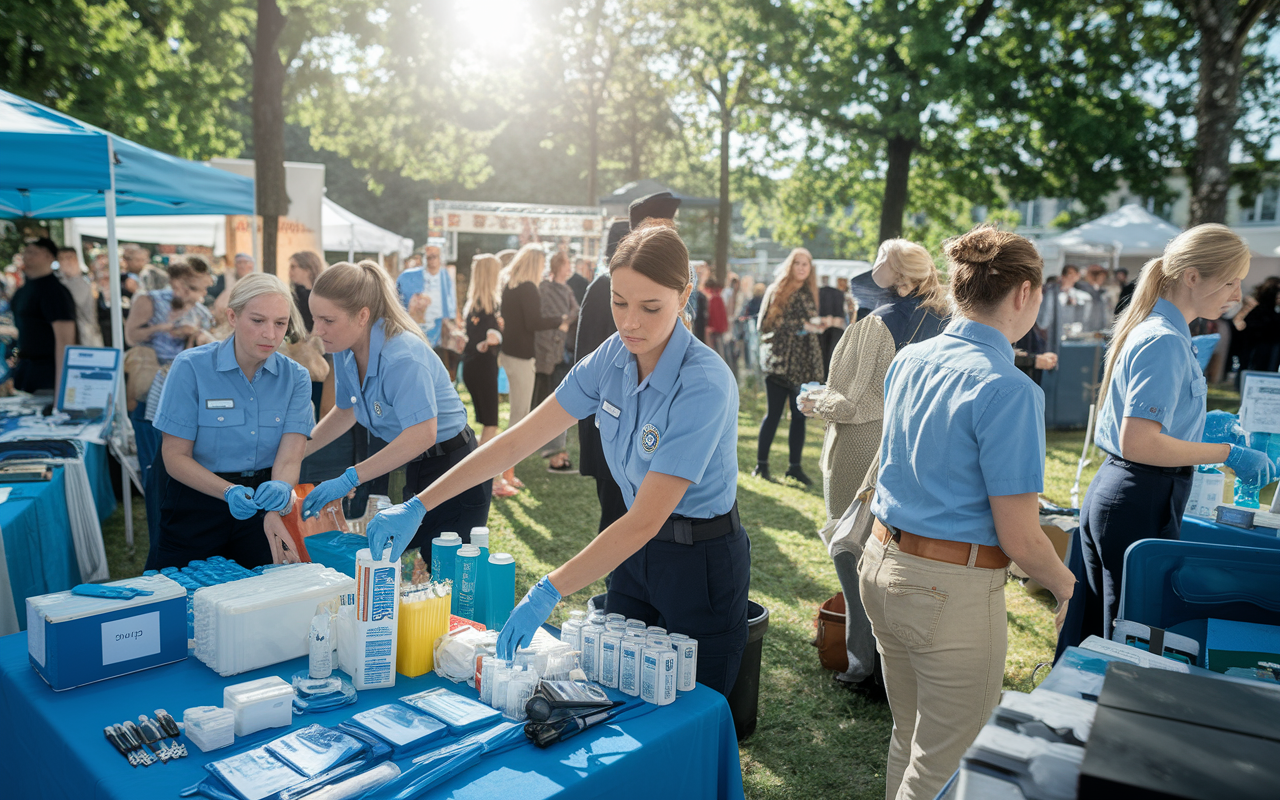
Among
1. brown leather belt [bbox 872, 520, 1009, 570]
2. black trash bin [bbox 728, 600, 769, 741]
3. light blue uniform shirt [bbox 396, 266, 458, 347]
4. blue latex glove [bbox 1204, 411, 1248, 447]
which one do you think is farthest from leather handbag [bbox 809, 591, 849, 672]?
light blue uniform shirt [bbox 396, 266, 458, 347]

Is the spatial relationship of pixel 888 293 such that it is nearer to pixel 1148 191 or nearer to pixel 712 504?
pixel 712 504

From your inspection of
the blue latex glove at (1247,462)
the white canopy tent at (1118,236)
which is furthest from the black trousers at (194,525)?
the white canopy tent at (1118,236)

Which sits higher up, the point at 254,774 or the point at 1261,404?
the point at 1261,404

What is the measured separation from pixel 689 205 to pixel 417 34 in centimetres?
566

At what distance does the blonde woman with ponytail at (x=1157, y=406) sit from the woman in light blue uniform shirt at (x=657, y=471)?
132 cm

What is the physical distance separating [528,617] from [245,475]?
1.58 m

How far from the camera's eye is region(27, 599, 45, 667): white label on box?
169 cm

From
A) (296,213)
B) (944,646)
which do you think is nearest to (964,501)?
(944,646)

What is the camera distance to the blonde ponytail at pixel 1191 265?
2.49 metres

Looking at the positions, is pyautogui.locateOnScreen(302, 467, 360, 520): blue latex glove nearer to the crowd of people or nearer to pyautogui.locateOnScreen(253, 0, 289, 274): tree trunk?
the crowd of people

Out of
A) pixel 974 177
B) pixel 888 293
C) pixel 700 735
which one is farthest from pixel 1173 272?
pixel 974 177

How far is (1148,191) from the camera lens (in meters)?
14.1

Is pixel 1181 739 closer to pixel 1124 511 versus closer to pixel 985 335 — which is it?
pixel 985 335

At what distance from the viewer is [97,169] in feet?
15.3
